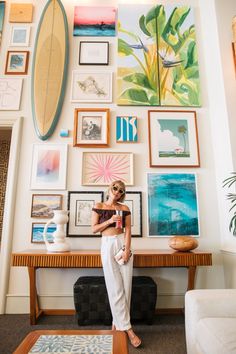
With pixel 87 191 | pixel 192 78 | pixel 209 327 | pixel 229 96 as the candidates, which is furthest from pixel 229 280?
pixel 192 78

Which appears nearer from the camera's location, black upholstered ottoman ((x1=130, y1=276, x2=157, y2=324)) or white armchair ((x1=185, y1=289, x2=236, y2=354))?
white armchair ((x1=185, y1=289, x2=236, y2=354))

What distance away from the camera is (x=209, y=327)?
130 centimetres

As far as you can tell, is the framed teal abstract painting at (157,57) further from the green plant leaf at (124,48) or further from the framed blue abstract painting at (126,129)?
→ the framed blue abstract painting at (126,129)

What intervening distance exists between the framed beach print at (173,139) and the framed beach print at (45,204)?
4.27ft

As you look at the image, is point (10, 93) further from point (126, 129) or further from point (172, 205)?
point (172, 205)

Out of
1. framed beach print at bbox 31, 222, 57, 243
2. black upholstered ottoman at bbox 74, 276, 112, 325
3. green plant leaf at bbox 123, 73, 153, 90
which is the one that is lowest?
black upholstered ottoman at bbox 74, 276, 112, 325

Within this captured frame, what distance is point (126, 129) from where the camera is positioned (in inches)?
121

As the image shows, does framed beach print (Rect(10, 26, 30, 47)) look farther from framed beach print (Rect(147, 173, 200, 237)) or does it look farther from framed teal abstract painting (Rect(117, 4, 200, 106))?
framed beach print (Rect(147, 173, 200, 237))

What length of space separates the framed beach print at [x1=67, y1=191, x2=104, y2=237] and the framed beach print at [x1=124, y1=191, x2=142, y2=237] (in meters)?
0.36

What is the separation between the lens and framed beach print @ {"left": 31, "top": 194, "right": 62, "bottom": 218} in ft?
9.27

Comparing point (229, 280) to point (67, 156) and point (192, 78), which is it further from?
point (192, 78)

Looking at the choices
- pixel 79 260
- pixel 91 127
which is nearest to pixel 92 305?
pixel 79 260

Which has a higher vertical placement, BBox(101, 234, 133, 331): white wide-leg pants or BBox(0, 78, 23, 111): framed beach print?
BBox(0, 78, 23, 111): framed beach print

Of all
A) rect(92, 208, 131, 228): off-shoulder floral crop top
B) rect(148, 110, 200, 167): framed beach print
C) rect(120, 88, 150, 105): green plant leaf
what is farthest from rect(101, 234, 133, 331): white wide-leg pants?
rect(120, 88, 150, 105): green plant leaf
